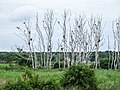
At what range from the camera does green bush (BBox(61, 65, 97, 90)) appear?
1144cm

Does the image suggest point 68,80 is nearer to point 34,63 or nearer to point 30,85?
point 30,85

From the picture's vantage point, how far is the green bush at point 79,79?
1144 cm

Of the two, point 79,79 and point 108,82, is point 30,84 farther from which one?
point 108,82

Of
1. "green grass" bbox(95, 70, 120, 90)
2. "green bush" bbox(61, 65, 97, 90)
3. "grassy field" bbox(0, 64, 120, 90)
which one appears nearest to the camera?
"green bush" bbox(61, 65, 97, 90)

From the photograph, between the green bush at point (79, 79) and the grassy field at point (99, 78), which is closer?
the green bush at point (79, 79)

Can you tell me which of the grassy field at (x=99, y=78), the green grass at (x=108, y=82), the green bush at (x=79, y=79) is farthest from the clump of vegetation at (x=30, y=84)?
the green grass at (x=108, y=82)

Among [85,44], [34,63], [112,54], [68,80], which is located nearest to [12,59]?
[34,63]

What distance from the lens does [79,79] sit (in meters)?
11.6

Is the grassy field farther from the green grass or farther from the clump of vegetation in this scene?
the clump of vegetation

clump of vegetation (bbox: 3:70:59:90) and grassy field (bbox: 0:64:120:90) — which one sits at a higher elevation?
clump of vegetation (bbox: 3:70:59:90)

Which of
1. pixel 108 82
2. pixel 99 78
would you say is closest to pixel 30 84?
pixel 108 82

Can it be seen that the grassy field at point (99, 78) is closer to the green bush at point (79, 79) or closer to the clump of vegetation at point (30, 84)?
the green bush at point (79, 79)

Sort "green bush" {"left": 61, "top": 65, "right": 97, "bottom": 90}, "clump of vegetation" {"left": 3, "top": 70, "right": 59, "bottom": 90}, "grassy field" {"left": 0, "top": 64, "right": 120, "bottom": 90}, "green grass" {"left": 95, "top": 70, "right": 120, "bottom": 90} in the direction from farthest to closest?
"grassy field" {"left": 0, "top": 64, "right": 120, "bottom": 90}
"green grass" {"left": 95, "top": 70, "right": 120, "bottom": 90}
"green bush" {"left": 61, "top": 65, "right": 97, "bottom": 90}
"clump of vegetation" {"left": 3, "top": 70, "right": 59, "bottom": 90}

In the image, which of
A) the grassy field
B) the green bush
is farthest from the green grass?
the green bush
